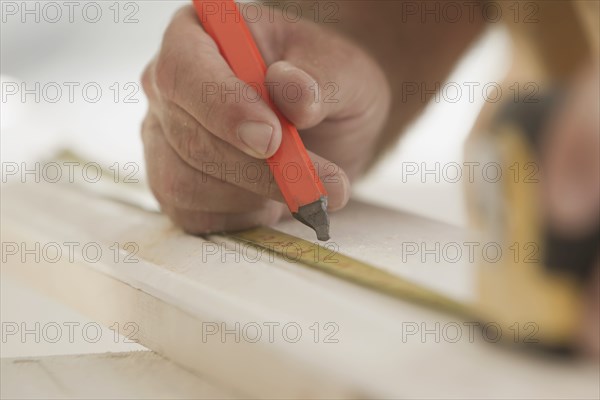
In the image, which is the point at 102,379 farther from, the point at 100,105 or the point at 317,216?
the point at 100,105

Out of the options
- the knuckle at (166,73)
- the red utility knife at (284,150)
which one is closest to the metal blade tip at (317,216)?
the red utility knife at (284,150)

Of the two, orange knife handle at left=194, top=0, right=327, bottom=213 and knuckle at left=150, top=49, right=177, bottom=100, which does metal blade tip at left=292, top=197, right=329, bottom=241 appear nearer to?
orange knife handle at left=194, top=0, right=327, bottom=213

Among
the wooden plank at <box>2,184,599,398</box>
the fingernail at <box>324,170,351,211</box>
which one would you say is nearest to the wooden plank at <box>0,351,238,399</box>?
the wooden plank at <box>2,184,599,398</box>

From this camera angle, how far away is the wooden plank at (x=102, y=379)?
30cm

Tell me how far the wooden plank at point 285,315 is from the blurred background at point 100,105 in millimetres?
28

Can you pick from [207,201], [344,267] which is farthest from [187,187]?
[344,267]

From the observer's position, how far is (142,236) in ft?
1.32

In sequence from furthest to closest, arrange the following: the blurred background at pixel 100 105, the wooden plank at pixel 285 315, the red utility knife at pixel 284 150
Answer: the blurred background at pixel 100 105
the red utility knife at pixel 284 150
the wooden plank at pixel 285 315

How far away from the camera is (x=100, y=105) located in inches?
33.2

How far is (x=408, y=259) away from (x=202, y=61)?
0.15 meters

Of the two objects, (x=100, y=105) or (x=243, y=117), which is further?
(x=100, y=105)

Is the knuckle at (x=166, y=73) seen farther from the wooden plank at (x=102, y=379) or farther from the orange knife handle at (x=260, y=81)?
the wooden plank at (x=102, y=379)

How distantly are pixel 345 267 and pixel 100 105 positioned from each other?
0.60 m

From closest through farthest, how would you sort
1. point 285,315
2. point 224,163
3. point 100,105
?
point 285,315 → point 224,163 → point 100,105
